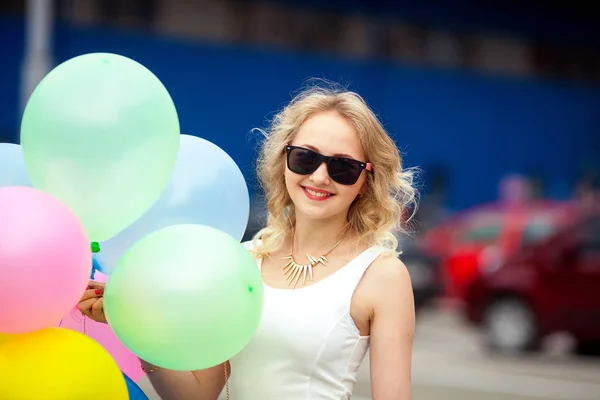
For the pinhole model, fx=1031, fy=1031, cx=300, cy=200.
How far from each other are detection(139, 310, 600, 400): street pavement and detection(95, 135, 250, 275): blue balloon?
187 inches

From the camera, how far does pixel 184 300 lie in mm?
2611

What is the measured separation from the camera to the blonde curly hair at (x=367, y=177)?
3.12 m

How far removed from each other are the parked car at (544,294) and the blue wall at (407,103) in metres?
11.2

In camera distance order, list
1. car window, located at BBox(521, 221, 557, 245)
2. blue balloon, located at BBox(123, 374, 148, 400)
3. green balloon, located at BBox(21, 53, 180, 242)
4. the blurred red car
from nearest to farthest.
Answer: green balloon, located at BBox(21, 53, 180, 242) < blue balloon, located at BBox(123, 374, 148, 400) < car window, located at BBox(521, 221, 557, 245) < the blurred red car

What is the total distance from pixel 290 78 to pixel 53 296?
23116 millimetres

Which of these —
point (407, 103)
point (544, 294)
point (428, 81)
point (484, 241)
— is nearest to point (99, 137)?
point (544, 294)

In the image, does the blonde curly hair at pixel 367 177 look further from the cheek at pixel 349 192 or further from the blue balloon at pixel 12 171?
the blue balloon at pixel 12 171

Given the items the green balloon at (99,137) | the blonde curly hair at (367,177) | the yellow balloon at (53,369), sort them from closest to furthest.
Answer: the yellow balloon at (53,369) → the green balloon at (99,137) → the blonde curly hair at (367,177)

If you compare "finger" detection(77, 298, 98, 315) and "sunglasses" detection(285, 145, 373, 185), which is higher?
"sunglasses" detection(285, 145, 373, 185)

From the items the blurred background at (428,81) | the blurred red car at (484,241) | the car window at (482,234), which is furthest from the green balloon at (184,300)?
the car window at (482,234)

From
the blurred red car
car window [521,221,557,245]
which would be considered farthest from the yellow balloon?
the blurred red car

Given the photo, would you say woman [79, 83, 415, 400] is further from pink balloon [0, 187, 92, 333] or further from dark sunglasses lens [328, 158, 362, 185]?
pink balloon [0, 187, 92, 333]

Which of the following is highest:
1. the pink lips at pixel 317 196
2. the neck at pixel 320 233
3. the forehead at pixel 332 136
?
the forehead at pixel 332 136

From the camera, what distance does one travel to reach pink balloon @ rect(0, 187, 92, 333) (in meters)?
2.55
